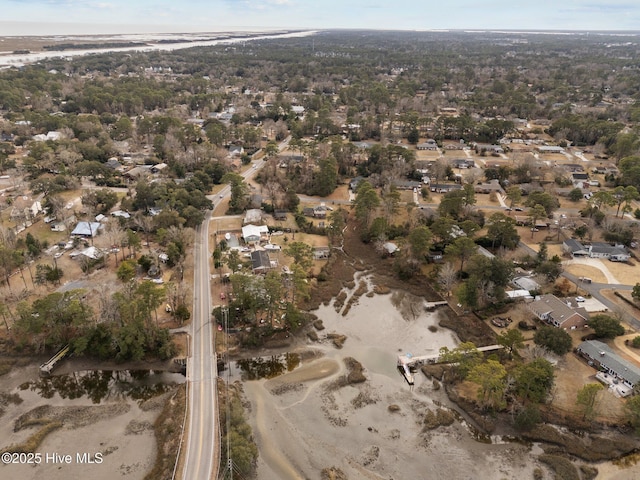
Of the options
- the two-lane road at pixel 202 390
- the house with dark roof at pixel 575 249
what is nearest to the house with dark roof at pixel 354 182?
the two-lane road at pixel 202 390

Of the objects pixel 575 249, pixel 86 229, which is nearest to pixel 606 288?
pixel 575 249

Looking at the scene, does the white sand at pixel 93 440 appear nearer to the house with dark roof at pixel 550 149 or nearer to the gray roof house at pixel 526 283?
the gray roof house at pixel 526 283

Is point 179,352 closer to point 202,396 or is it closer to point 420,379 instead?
point 202,396

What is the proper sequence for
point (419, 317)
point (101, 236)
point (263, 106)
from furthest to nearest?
point (263, 106) < point (101, 236) < point (419, 317)

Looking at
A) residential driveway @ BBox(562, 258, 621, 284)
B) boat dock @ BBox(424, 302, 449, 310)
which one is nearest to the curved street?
residential driveway @ BBox(562, 258, 621, 284)

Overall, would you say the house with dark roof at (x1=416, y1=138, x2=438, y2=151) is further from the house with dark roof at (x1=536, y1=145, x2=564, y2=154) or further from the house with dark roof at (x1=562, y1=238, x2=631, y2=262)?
the house with dark roof at (x1=562, y1=238, x2=631, y2=262)

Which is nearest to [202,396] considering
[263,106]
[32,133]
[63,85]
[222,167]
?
[222,167]

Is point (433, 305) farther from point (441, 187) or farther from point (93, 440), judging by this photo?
point (441, 187)
